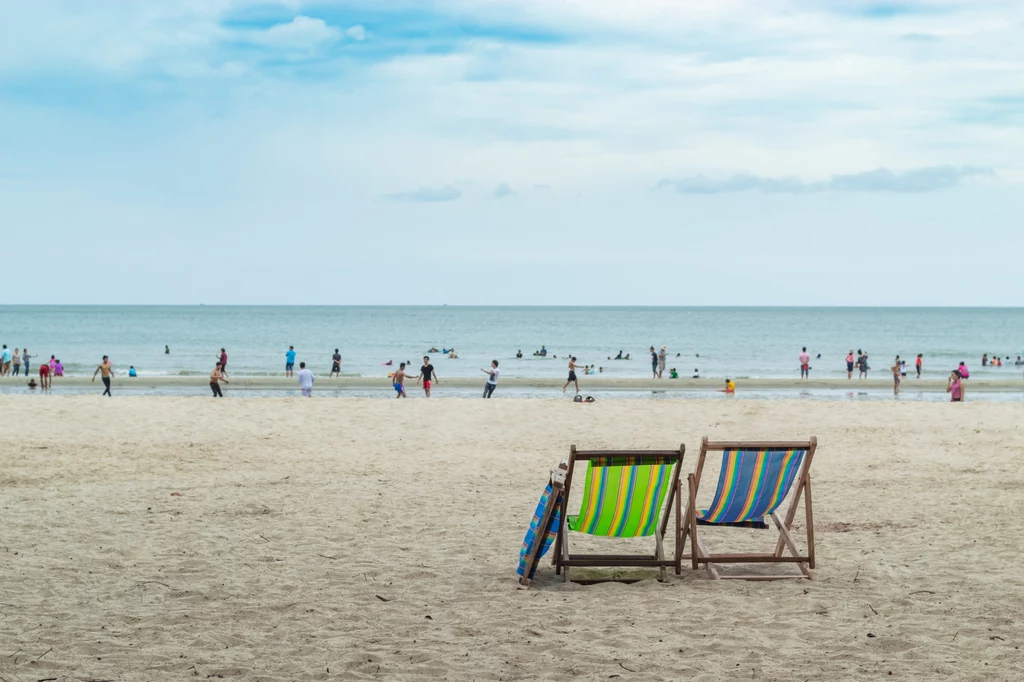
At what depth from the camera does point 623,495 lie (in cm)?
610

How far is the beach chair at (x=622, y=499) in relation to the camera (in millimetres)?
5992

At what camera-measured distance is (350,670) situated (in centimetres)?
458

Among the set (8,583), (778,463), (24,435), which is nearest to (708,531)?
(778,463)

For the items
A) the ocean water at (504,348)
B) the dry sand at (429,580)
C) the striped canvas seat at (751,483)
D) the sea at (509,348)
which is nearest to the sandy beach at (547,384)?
the sea at (509,348)

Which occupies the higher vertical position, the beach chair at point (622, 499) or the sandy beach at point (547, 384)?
the beach chair at point (622, 499)

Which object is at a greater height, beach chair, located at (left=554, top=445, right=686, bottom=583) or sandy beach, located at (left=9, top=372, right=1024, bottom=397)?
beach chair, located at (left=554, top=445, right=686, bottom=583)

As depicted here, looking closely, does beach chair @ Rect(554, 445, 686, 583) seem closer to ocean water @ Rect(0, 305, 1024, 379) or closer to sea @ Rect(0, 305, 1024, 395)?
sea @ Rect(0, 305, 1024, 395)

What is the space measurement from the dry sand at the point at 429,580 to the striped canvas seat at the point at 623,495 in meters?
0.41

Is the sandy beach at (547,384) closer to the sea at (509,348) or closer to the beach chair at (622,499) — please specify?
the sea at (509,348)

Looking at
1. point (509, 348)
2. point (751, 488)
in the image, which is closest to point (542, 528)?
point (751, 488)

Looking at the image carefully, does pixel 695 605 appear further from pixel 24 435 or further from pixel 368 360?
pixel 368 360

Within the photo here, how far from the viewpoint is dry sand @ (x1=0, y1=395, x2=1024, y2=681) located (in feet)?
15.5

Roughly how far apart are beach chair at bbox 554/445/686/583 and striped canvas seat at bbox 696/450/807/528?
0.32m

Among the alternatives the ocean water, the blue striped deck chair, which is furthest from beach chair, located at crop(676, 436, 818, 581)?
the ocean water
